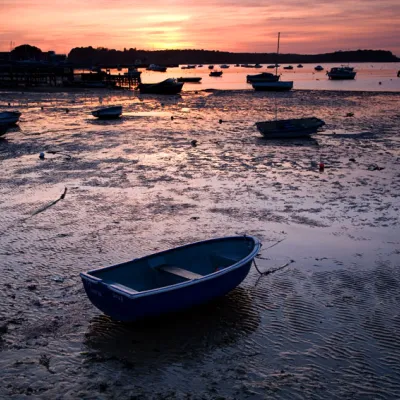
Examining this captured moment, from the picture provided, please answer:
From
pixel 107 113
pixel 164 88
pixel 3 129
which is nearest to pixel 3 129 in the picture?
pixel 3 129

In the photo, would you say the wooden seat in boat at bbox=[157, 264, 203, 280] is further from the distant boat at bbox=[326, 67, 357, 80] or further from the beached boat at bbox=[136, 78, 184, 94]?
the distant boat at bbox=[326, 67, 357, 80]

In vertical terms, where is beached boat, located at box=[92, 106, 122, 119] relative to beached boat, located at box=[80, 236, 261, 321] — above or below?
above

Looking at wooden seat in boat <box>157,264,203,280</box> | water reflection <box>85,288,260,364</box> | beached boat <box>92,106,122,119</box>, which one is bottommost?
water reflection <box>85,288,260,364</box>

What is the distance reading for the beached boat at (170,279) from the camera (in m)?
7.11

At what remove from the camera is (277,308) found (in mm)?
8055

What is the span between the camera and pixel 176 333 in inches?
290

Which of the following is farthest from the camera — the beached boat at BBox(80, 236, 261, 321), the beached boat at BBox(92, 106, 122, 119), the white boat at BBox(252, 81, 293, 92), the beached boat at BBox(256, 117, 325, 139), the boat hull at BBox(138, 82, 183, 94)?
the white boat at BBox(252, 81, 293, 92)

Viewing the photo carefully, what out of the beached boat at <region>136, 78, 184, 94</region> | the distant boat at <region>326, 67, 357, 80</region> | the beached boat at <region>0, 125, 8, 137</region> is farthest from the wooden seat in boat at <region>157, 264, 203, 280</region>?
the distant boat at <region>326, 67, 357, 80</region>

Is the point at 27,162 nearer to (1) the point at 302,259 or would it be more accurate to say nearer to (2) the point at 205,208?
(2) the point at 205,208

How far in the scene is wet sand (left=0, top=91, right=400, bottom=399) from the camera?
20.8ft

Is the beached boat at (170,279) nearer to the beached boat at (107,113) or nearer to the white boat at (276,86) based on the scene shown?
the beached boat at (107,113)

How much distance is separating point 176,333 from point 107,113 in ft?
97.9

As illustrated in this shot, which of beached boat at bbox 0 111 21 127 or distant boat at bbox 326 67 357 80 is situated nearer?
beached boat at bbox 0 111 21 127

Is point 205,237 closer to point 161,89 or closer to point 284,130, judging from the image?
point 284,130
